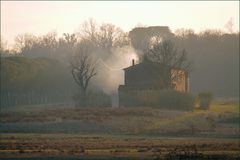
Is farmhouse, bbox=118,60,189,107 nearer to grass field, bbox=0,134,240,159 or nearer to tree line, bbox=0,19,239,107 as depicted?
tree line, bbox=0,19,239,107

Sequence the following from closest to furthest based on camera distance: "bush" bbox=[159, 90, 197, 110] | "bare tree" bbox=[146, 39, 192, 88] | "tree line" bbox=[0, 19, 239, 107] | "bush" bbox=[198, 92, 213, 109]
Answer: "bush" bbox=[159, 90, 197, 110]
"bush" bbox=[198, 92, 213, 109]
"bare tree" bbox=[146, 39, 192, 88]
"tree line" bbox=[0, 19, 239, 107]

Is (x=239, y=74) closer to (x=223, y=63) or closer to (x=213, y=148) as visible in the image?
(x=223, y=63)

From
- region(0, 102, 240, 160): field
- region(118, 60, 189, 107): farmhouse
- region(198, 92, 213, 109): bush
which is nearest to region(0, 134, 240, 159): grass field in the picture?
region(0, 102, 240, 160): field

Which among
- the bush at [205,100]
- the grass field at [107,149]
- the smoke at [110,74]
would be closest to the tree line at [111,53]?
the smoke at [110,74]

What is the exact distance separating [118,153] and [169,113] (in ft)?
128

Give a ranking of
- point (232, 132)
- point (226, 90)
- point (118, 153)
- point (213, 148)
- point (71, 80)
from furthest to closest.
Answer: point (226, 90), point (71, 80), point (232, 132), point (213, 148), point (118, 153)

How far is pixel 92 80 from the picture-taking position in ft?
415

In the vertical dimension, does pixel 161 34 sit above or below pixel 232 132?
above

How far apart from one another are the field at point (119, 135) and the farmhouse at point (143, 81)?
13444mm

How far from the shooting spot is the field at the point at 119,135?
1247 inches

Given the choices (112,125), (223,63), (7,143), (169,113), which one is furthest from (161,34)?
(7,143)

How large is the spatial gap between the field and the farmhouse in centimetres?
1344

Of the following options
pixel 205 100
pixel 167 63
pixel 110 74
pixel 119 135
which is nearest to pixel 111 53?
pixel 110 74

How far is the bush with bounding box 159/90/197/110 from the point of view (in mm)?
78875
